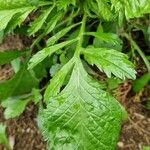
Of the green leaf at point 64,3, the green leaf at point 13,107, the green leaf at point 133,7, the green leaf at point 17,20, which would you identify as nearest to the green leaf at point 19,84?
the green leaf at point 13,107

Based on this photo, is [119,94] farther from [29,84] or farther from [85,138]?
[85,138]

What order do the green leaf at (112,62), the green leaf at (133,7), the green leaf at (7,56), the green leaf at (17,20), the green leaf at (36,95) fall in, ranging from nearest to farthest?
1. the green leaf at (133,7)
2. the green leaf at (112,62)
3. the green leaf at (17,20)
4. the green leaf at (7,56)
5. the green leaf at (36,95)

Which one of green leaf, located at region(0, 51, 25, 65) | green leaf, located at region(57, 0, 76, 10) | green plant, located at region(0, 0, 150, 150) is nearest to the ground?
green leaf, located at region(0, 51, 25, 65)

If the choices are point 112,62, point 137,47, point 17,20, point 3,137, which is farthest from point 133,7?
point 3,137

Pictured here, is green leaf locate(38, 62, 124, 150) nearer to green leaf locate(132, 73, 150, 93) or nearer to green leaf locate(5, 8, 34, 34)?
green leaf locate(5, 8, 34, 34)

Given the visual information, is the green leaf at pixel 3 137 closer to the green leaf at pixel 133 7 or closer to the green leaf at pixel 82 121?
the green leaf at pixel 82 121

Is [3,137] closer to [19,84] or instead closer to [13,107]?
[13,107]
